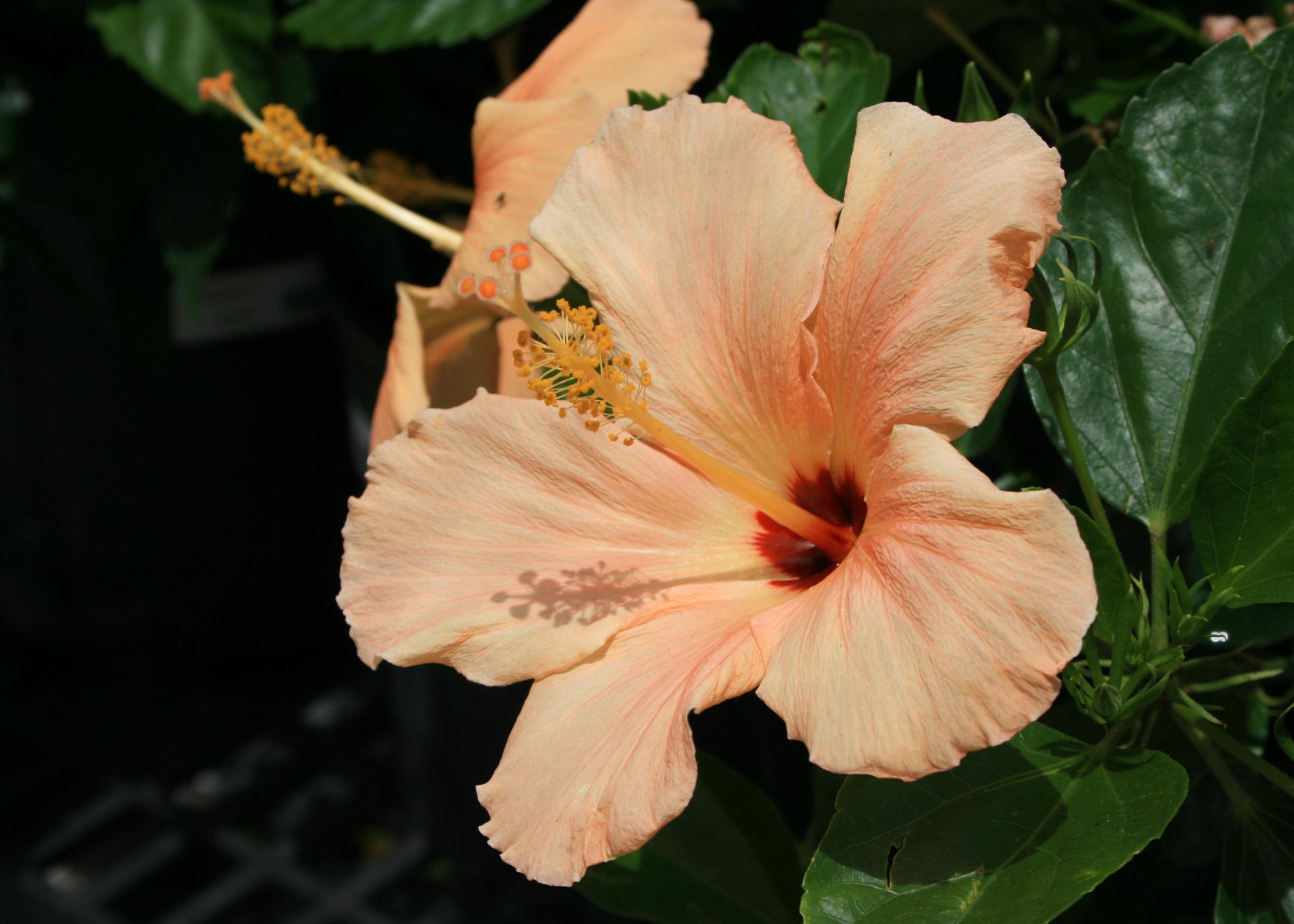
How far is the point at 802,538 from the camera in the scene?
79 centimetres

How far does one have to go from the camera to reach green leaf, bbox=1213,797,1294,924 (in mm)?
681

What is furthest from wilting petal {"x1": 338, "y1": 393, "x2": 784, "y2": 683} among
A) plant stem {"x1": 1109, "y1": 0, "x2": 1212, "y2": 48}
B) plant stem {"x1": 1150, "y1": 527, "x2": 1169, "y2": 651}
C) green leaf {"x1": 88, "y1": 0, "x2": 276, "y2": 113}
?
green leaf {"x1": 88, "y1": 0, "x2": 276, "y2": 113}

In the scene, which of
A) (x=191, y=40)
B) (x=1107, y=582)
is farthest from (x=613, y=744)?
(x=191, y=40)

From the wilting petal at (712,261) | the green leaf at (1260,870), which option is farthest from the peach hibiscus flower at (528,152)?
the green leaf at (1260,870)

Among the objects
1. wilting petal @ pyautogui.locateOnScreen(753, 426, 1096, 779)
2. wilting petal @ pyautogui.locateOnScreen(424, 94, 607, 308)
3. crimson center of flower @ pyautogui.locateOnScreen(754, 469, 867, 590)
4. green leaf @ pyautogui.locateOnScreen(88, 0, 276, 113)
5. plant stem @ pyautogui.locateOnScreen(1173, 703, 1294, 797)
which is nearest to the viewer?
wilting petal @ pyautogui.locateOnScreen(753, 426, 1096, 779)

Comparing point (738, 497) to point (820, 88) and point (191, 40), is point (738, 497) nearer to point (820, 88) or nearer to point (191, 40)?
point (820, 88)

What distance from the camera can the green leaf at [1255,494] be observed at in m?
0.63

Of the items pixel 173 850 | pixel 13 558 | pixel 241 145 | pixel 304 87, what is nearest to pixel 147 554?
pixel 13 558

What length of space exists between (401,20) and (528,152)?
486mm

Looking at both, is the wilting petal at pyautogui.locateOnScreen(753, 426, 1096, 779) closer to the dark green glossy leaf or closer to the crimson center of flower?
the crimson center of flower

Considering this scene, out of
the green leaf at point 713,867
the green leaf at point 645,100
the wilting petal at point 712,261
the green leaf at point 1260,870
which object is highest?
Result: the green leaf at point 645,100

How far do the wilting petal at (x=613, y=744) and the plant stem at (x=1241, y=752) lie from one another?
0.24 metres

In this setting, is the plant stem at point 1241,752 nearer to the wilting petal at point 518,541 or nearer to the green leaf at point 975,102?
the wilting petal at point 518,541

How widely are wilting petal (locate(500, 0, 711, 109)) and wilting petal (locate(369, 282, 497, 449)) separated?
0.19 metres
